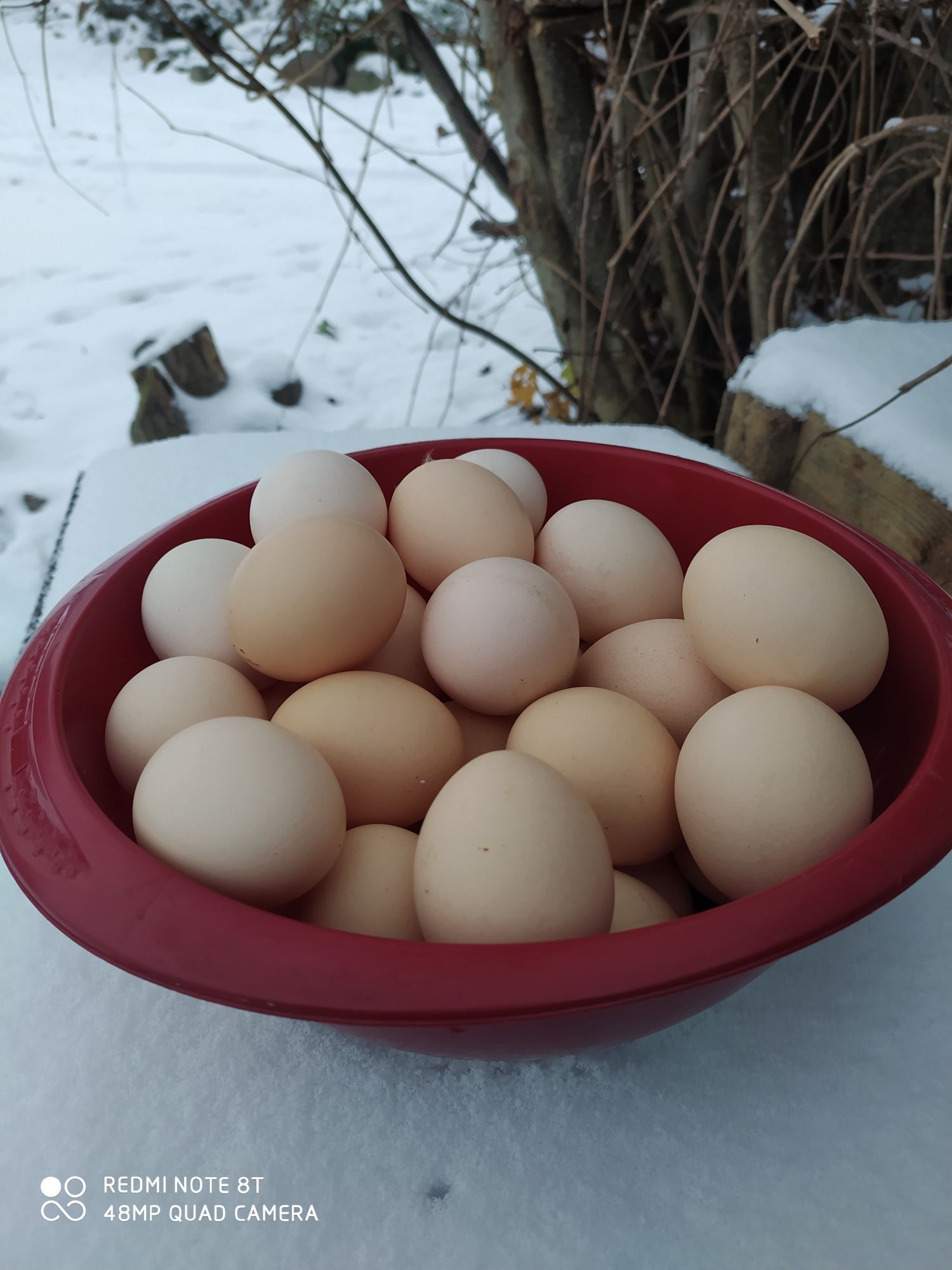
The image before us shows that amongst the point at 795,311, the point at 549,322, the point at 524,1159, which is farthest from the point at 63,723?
the point at 549,322

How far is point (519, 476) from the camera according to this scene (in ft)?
2.38

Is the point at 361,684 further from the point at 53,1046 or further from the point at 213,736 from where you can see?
the point at 53,1046

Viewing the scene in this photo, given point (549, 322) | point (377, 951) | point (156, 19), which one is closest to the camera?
point (377, 951)

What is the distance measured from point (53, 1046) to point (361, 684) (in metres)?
0.28

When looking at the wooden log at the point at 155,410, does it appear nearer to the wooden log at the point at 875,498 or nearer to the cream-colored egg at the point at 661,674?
the wooden log at the point at 875,498

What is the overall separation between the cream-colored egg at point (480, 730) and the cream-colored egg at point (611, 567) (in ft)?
0.36

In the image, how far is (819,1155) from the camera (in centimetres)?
48

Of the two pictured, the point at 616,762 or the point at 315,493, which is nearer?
the point at 616,762

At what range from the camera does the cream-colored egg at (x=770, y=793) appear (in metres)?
0.47

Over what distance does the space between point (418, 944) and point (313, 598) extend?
0.25 m

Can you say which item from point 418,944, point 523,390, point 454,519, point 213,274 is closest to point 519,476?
point 454,519

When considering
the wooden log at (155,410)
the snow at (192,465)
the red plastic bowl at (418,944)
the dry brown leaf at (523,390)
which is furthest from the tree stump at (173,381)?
the red plastic bowl at (418,944)

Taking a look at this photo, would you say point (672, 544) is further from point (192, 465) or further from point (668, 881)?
point (192, 465)

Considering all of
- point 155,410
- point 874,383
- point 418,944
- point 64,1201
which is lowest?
point 155,410
